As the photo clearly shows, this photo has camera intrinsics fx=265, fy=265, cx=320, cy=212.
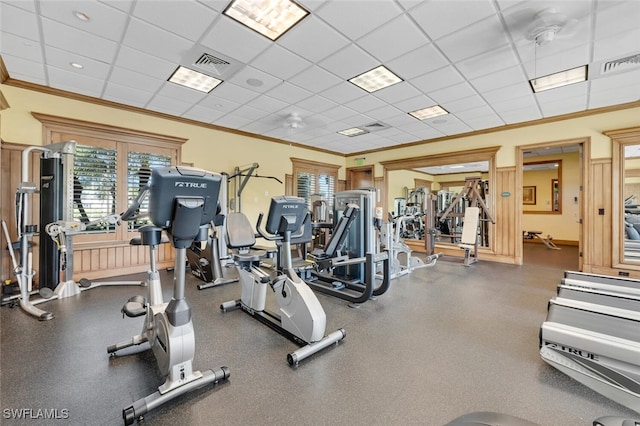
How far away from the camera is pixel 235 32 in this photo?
2.70 metres

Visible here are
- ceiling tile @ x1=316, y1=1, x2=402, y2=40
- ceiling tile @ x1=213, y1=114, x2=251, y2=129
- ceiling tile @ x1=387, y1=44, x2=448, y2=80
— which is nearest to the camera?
ceiling tile @ x1=316, y1=1, x2=402, y2=40

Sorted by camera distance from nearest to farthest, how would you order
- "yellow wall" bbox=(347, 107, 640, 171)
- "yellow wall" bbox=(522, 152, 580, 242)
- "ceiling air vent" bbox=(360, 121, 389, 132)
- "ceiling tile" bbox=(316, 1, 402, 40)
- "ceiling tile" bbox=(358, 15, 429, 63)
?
"ceiling tile" bbox=(316, 1, 402, 40), "ceiling tile" bbox=(358, 15, 429, 63), "yellow wall" bbox=(347, 107, 640, 171), "ceiling air vent" bbox=(360, 121, 389, 132), "yellow wall" bbox=(522, 152, 580, 242)

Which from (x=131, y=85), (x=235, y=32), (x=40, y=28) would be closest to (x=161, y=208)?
(x=235, y=32)

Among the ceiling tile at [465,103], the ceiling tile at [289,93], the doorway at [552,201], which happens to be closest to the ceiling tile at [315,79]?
the ceiling tile at [289,93]

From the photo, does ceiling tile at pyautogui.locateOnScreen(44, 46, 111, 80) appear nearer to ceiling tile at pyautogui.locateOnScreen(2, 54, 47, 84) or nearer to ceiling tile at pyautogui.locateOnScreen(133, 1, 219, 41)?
ceiling tile at pyautogui.locateOnScreen(2, 54, 47, 84)

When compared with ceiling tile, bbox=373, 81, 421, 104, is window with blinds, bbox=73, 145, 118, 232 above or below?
below

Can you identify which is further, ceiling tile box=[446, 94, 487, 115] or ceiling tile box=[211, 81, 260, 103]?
ceiling tile box=[446, 94, 487, 115]

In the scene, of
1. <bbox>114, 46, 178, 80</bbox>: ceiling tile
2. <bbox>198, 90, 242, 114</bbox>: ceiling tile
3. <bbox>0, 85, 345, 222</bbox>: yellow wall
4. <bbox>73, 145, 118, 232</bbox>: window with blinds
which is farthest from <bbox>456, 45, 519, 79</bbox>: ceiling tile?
<bbox>73, 145, 118, 232</bbox>: window with blinds

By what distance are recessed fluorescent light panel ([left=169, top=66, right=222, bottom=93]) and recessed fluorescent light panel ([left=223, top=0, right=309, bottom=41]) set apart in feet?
4.54

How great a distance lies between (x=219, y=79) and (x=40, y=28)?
68.9 inches

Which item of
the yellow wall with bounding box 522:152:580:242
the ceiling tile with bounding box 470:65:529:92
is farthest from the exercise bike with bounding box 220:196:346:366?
the yellow wall with bounding box 522:152:580:242

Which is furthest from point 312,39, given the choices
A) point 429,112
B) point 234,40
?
point 429,112

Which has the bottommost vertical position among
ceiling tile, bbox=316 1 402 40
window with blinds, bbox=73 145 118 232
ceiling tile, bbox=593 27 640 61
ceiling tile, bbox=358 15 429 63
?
window with blinds, bbox=73 145 118 232

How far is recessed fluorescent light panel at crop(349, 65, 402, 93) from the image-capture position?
139 inches
